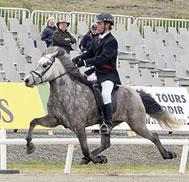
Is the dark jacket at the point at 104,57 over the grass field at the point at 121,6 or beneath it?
over

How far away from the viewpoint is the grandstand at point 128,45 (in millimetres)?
23422

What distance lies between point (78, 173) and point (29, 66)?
25.2 feet

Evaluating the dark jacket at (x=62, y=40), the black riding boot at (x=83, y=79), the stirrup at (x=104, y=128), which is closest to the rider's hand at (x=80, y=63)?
the black riding boot at (x=83, y=79)

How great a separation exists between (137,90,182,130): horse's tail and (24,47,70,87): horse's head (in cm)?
196

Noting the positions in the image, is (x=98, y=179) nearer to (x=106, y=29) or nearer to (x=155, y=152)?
(x=106, y=29)

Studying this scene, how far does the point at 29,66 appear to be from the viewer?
2303 cm

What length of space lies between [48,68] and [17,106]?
12.9 feet

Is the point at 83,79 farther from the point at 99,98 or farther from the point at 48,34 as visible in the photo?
the point at 48,34

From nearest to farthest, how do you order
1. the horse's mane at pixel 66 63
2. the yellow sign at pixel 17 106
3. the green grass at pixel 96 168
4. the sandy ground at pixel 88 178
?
the sandy ground at pixel 88 178 < the horse's mane at pixel 66 63 < the green grass at pixel 96 168 < the yellow sign at pixel 17 106

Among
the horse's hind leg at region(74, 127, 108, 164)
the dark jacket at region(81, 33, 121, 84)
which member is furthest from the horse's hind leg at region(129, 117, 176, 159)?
the horse's hind leg at region(74, 127, 108, 164)

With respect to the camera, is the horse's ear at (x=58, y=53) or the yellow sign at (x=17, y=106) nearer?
the horse's ear at (x=58, y=53)

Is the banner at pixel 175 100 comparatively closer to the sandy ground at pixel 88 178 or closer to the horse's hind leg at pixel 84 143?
the sandy ground at pixel 88 178

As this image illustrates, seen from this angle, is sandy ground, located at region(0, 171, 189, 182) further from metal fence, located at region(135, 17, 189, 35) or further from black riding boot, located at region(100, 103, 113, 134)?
metal fence, located at region(135, 17, 189, 35)

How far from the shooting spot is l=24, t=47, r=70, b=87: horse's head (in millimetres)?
13867
